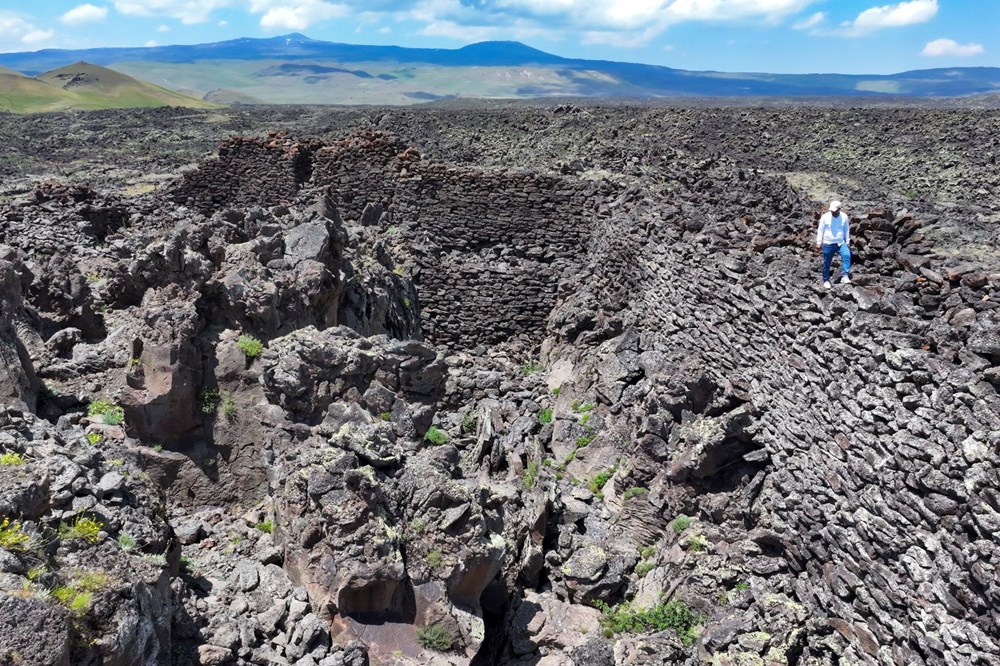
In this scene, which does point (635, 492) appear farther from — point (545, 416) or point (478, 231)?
point (478, 231)

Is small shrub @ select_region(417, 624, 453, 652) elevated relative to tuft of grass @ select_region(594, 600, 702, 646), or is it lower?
elevated

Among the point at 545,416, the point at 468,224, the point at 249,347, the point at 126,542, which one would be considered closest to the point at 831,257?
the point at 545,416

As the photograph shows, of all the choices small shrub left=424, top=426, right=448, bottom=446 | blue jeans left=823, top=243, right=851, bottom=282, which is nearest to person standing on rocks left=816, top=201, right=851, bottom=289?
blue jeans left=823, top=243, right=851, bottom=282

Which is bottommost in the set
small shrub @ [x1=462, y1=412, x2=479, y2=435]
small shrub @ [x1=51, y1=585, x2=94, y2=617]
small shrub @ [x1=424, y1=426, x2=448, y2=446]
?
small shrub @ [x1=462, y1=412, x2=479, y2=435]

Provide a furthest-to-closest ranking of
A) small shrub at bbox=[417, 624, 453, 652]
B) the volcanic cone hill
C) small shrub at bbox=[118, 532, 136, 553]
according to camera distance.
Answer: small shrub at bbox=[417, 624, 453, 652] → the volcanic cone hill → small shrub at bbox=[118, 532, 136, 553]

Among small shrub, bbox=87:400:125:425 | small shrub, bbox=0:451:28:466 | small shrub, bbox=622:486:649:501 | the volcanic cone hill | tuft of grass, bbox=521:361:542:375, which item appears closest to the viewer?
small shrub, bbox=0:451:28:466

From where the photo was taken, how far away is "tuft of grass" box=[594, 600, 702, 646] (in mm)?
9430

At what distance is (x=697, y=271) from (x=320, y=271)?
633 centimetres

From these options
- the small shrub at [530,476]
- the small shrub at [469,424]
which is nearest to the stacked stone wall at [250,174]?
the small shrub at [469,424]

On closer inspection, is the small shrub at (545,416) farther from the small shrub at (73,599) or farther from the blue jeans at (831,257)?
the small shrub at (73,599)

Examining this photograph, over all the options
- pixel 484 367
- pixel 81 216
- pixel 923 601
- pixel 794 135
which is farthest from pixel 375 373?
pixel 794 135

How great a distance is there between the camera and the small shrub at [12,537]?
4.99 m

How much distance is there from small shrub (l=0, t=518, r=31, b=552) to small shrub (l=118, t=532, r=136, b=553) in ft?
2.73

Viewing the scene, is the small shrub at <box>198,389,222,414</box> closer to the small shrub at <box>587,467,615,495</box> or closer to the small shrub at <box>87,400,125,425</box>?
the small shrub at <box>87,400,125,425</box>
